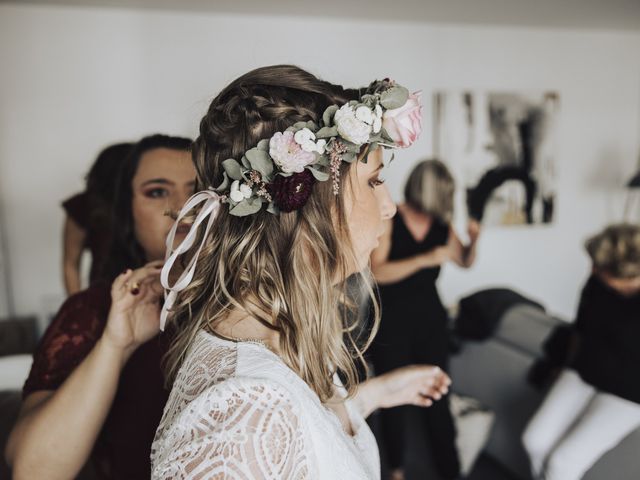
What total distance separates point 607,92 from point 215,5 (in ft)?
11.2

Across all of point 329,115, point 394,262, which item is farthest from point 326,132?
point 394,262

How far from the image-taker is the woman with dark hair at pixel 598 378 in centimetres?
190

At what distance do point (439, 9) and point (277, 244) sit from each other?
3523 millimetres

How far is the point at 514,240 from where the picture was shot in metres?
4.50

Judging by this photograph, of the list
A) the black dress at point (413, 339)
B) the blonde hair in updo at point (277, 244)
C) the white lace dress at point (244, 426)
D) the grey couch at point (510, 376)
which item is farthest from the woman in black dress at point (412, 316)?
the white lace dress at point (244, 426)

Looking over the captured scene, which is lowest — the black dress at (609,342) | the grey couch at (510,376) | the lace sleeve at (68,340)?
the grey couch at (510,376)

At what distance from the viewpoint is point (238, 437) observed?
1.97 feet

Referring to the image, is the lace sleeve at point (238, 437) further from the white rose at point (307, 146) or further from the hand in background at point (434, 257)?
the hand in background at point (434, 257)

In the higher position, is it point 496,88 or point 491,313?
point 496,88

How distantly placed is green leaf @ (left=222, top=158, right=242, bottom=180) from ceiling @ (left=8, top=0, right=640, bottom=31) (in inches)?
121

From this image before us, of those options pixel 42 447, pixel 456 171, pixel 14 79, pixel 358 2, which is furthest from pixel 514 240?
pixel 42 447

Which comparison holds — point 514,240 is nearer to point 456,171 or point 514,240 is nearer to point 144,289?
point 456,171

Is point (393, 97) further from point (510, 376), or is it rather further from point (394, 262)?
point (510, 376)

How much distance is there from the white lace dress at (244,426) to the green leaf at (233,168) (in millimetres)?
246
